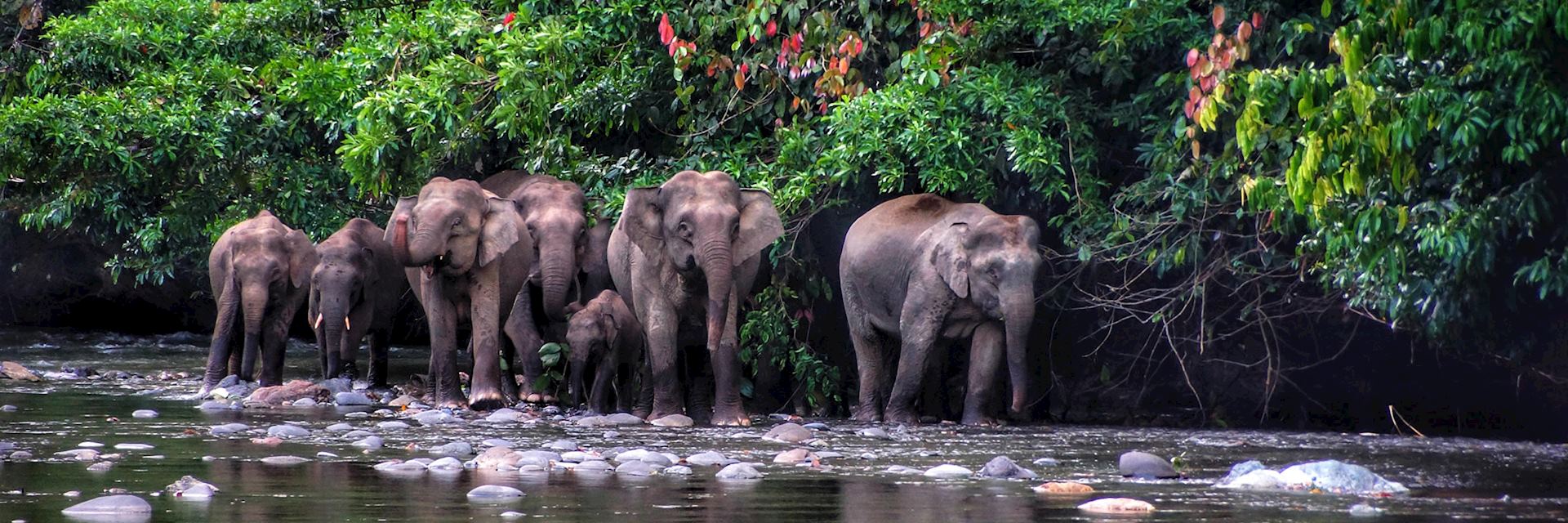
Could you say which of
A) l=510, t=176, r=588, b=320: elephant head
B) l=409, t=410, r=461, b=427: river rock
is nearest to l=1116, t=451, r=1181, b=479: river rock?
l=409, t=410, r=461, b=427: river rock

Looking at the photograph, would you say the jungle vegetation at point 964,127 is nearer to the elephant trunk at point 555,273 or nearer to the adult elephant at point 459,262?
the elephant trunk at point 555,273

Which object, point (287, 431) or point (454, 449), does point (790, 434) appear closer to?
point (454, 449)

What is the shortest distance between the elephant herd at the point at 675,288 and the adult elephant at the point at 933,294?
1 centimetres

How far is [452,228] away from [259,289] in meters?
3.39

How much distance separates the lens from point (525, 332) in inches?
599

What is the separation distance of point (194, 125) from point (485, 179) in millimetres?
2941

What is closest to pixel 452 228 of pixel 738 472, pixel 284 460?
pixel 284 460

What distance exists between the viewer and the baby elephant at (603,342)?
13.5 m

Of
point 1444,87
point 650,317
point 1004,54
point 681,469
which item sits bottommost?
point 681,469

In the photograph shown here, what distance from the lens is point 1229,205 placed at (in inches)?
506

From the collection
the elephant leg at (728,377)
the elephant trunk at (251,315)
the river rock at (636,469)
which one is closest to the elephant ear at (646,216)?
the elephant leg at (728,377)

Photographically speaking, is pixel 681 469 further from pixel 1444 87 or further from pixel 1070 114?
pixel 1070 114

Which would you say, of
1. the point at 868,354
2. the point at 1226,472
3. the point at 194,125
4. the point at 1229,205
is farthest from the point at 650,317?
the point at 194,125

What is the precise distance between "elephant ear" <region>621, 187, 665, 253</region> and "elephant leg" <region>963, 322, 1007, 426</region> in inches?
84.5
